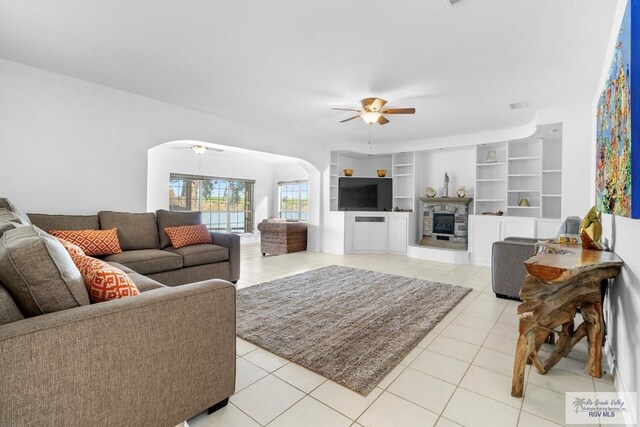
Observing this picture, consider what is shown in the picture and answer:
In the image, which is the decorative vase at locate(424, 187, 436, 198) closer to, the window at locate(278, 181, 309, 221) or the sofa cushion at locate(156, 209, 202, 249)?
the window at locate(278, 181, 309, 221)

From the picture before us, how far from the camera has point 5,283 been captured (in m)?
1.13

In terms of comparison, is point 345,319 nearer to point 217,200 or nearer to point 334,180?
point 334,180

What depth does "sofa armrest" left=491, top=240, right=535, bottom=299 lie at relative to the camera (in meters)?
3.45

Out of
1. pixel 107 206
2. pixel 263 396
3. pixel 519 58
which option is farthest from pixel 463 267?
pixel 107 206

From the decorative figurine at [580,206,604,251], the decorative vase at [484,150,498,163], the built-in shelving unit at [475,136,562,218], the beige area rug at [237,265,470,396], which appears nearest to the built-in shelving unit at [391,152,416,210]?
the built-in shelving unit at [475,136,562,218]

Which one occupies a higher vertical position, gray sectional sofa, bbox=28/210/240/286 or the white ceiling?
the white ceiling

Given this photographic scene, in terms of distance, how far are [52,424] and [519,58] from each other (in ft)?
13.1

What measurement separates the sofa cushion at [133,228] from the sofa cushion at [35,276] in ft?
8.47

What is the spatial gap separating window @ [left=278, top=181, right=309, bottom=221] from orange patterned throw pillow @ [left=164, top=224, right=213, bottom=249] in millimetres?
4802

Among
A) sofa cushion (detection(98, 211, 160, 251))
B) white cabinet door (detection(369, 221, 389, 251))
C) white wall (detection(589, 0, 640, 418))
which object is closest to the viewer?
white wall (detection(589, 0, 640, 418))

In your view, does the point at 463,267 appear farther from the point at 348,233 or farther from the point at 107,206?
the point at 107,206

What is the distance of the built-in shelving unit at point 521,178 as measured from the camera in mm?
5582

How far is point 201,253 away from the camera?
3727 millimetres

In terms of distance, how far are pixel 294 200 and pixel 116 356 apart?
7.95 meters
